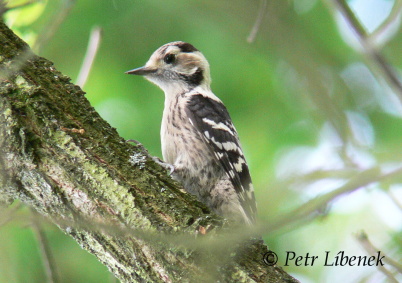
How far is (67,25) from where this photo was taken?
4.82 m

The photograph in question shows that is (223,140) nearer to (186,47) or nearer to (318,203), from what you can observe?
(186,47)

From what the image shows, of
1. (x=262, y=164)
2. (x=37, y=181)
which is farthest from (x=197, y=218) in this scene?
(x=262, y=164)

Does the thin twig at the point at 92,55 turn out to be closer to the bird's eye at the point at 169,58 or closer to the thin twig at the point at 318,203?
the bird's eye at the point at 169,58

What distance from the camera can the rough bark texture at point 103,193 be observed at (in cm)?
233

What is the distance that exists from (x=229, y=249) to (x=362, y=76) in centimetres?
109

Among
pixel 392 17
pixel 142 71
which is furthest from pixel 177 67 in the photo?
pixel 392 17

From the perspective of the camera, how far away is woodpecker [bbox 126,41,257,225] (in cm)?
409

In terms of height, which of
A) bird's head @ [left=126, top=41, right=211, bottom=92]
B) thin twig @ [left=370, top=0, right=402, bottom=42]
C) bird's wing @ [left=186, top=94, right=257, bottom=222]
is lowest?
thin twig @ [left=370, top=0, right=402, bottom=42]

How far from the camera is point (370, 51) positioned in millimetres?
1539

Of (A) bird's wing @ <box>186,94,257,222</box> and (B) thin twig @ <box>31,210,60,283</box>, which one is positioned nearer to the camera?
(B) thin twig @ <box>31,210,60,283</box>

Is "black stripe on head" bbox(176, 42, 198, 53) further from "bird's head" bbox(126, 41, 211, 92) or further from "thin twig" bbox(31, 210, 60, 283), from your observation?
"thin twig" bbox(31, 210, 60, 283)

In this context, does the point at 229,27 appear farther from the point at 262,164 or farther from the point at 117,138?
the point at 262,164

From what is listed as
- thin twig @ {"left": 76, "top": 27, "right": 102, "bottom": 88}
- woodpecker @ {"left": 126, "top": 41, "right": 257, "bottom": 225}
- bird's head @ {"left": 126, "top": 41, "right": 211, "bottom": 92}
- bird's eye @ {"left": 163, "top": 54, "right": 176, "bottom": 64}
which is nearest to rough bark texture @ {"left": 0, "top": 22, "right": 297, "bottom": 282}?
thin twig @ {"left": 76, "top": 27, "right": 102, "bottom": 88}

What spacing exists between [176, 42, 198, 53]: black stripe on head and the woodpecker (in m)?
0.15
